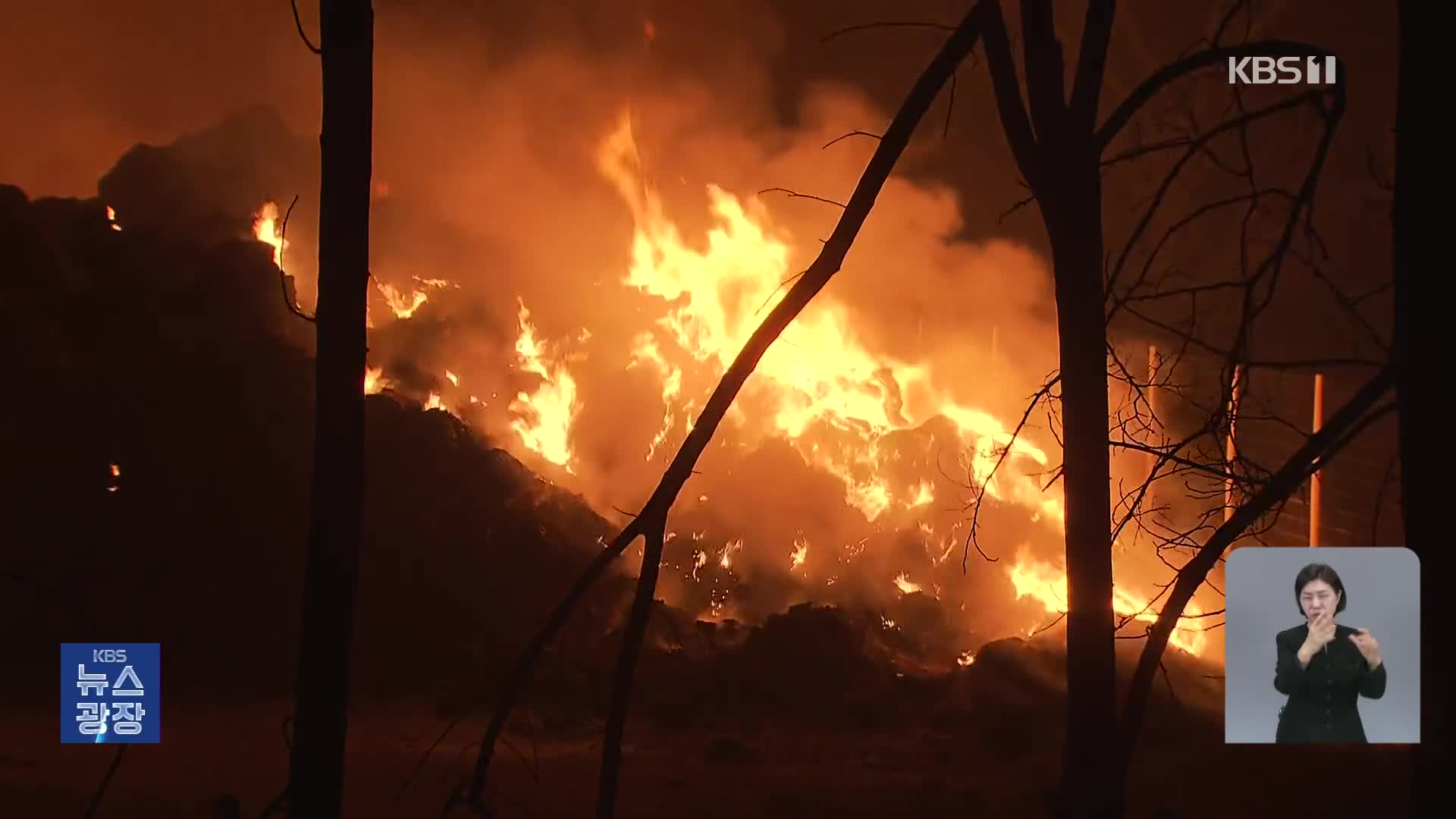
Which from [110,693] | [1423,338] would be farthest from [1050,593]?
[1423,338]

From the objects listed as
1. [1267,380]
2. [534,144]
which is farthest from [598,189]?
[1267,380]

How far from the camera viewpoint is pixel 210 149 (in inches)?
699

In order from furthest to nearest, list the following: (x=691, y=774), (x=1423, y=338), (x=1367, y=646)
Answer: (x=691, y=774) < (x=1367, y=646) < (x=1423, y=338)

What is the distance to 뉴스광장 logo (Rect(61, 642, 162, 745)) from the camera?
347 inches

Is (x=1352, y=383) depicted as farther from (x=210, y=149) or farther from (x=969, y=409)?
(x=210, y=149)

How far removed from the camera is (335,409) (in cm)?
313

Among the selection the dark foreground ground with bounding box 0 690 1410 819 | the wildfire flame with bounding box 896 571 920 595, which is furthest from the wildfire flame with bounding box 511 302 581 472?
the dark foreground ground with bounding box 0 690 1410 819

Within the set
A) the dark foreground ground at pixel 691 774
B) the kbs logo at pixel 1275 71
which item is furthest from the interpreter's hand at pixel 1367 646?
the dark foreground ground at pixel 691 774

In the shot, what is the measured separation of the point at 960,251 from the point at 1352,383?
8.17m

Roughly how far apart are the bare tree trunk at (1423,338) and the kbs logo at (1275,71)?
321 mm

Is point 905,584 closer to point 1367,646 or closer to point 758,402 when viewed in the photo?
point 758,402

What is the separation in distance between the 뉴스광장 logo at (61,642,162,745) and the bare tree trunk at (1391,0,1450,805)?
9.40 metres

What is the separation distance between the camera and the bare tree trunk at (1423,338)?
238 centimetres

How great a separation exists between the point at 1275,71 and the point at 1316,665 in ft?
9.20
